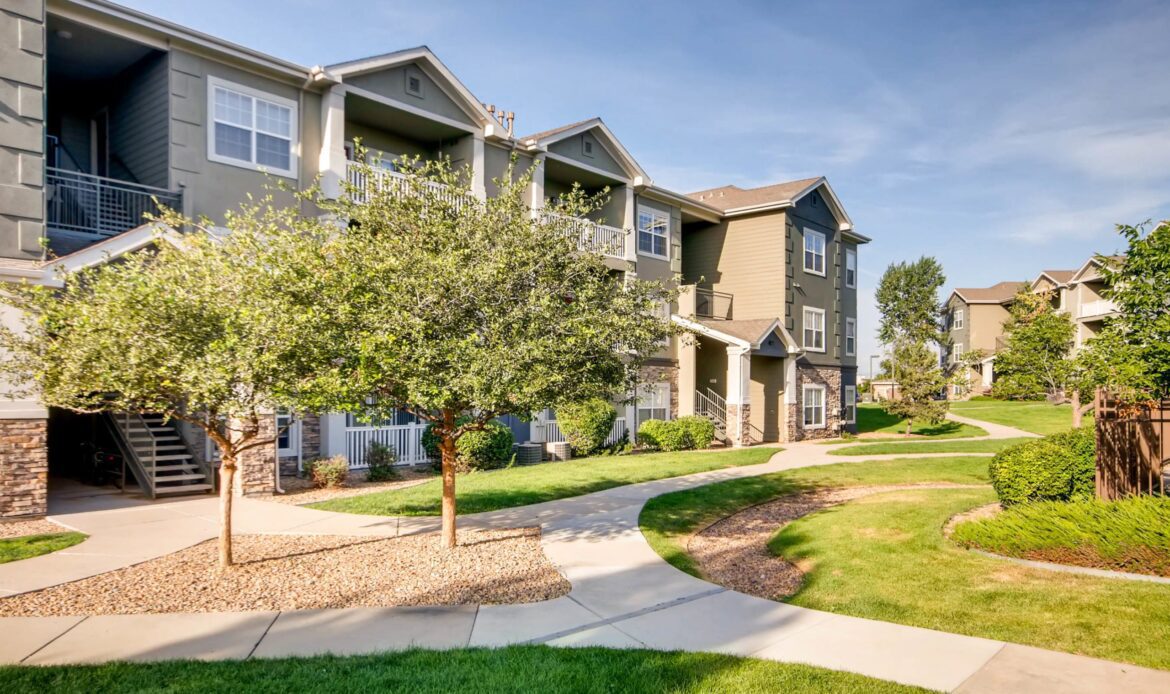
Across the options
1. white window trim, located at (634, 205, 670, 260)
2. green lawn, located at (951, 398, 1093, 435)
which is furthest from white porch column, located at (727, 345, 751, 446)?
green lawn, located at (951, 398, 1093, 435)

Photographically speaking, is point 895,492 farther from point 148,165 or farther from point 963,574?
point 148,165

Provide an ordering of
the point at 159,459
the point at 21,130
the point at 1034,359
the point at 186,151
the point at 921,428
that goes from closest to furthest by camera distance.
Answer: the point at 21,130 → the point at 159,459 → the point at 186,151 → the point at 1034,359 → the point at 921,428

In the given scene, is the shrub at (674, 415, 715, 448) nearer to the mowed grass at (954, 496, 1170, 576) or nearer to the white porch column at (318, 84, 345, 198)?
the white porch column at (318, 84, 345, 198)

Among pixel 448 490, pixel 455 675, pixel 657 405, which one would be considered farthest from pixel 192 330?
pixel 657 405

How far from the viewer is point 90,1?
1243cm

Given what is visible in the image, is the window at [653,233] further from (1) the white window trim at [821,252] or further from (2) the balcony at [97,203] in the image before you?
(2) the balcony at [97,203]

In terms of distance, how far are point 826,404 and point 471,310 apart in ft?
80.5

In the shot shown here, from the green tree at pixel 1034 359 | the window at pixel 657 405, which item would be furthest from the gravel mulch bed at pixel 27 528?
the green tree at pixel 1034 359

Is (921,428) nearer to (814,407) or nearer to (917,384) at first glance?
(917,384)

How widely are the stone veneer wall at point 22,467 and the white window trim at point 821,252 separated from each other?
82.5 ft

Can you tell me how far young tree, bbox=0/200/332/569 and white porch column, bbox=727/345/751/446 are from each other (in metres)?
18.4

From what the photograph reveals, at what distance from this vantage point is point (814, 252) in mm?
29094

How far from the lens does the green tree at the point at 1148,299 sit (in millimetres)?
8602

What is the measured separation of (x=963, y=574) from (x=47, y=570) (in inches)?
404
